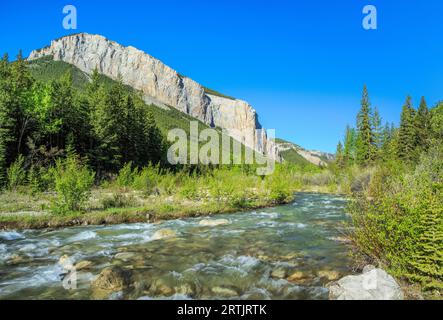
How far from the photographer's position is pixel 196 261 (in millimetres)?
9375

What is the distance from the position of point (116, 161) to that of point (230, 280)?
1531 inches

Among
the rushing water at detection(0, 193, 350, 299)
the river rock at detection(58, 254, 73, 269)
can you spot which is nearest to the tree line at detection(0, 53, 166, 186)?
the rushing water at detection(0, 193, 350, 299)

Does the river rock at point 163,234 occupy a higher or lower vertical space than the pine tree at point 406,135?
lower

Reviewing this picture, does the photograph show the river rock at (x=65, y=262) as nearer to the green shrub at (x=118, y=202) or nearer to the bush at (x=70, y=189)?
the bush at (x=70, y=189)

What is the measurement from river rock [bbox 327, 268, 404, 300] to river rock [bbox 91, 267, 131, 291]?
475 centimetres

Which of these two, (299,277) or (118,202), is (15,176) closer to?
(118,202)

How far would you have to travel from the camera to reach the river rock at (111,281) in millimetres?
7033

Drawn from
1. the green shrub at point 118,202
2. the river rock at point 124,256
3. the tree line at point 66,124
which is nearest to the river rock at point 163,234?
the river rock at point 124,256

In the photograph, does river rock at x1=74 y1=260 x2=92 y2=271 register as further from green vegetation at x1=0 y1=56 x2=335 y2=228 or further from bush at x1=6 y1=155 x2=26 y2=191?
bush at x1=6 y1=155 x2=26 y2=191

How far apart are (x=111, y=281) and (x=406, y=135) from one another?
63.3 metres

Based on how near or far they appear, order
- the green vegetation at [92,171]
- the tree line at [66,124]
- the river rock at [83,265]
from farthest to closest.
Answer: the tree line at [66,124], the green vegetation at [92,171], the river rock at [83,265]

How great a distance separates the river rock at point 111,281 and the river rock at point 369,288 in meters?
4.75

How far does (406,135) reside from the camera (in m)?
57.2
